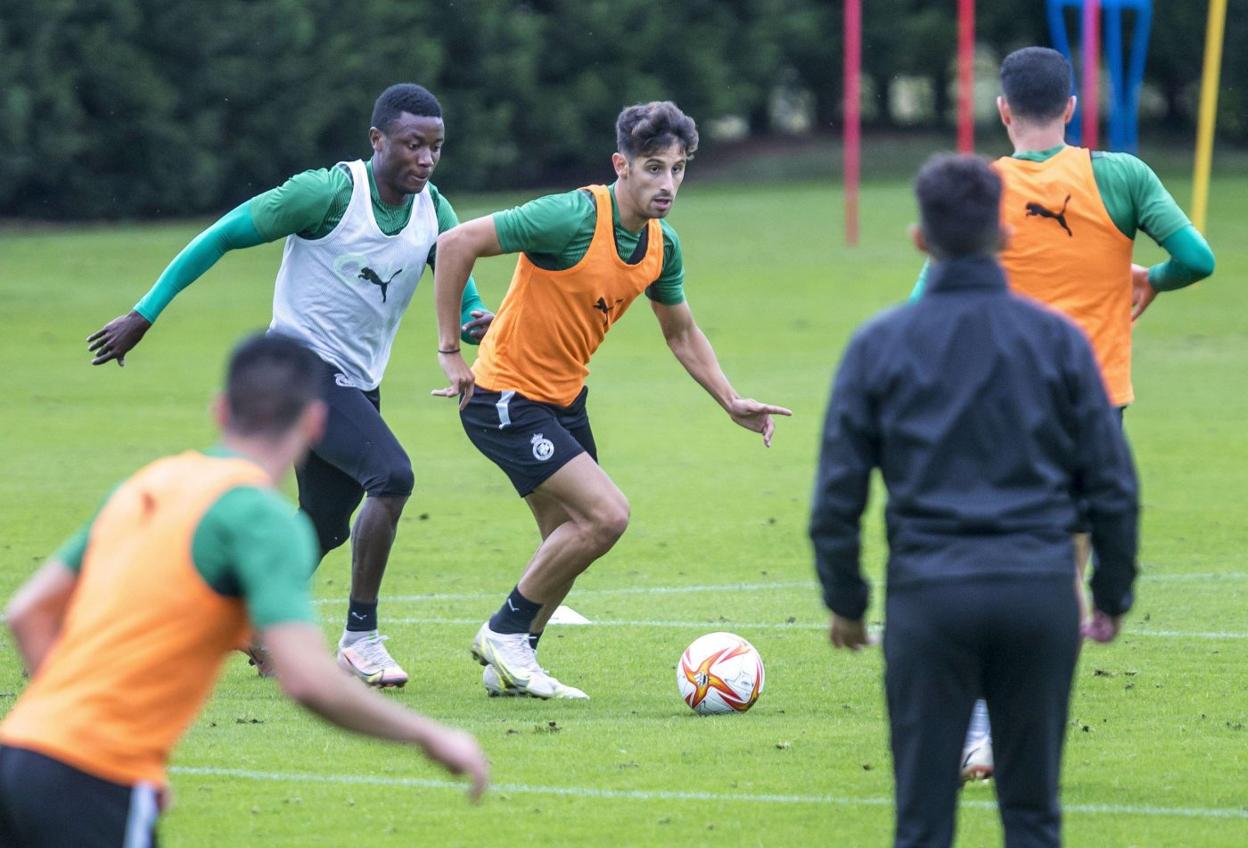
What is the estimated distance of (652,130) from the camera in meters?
8.04

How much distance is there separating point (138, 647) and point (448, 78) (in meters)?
44.2

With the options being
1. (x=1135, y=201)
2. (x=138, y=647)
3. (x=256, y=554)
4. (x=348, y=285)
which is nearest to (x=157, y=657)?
(x=138, y=647)

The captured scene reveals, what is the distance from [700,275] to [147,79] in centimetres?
1346

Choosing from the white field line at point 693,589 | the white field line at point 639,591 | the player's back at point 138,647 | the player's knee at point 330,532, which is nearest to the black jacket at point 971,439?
the player's back at point 138,647

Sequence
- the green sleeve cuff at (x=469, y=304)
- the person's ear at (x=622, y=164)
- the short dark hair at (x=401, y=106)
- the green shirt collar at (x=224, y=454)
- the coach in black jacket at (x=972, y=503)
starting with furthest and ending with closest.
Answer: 1. the green sleeve cuff at (x=469, y=304)
2. the short dark hair at (x=401, y=106)
3. the person's ear at (x=622, y=164)
4. the coach in black jacket at (x=972, y=503)
5. the green shirt collar at (x=224, y=454)

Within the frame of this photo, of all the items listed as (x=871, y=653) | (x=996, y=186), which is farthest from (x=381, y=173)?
(x=996, y=186)

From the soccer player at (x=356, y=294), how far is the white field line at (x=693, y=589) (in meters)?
2.13

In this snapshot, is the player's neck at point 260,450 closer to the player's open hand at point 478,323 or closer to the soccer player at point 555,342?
the soccer player at point 555,342

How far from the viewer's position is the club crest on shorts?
27.0 ft

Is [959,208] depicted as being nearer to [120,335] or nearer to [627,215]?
[627,215]

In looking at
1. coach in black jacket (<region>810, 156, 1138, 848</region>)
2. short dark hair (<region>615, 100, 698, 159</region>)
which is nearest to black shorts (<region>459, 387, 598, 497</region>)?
short dark hair (<region>615, 100, 698, 159</region>)

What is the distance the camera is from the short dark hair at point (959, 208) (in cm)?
464

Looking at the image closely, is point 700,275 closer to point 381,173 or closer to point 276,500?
point 381,173

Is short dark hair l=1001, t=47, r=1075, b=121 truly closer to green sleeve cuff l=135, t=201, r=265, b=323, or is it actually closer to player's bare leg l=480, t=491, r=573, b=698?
player's bare leg l=480, t=491, r=573, b=698
